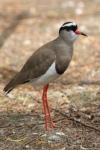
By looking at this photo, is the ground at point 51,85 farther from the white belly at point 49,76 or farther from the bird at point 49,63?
the white belly at point 49,76

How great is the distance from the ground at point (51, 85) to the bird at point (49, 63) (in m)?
0.33

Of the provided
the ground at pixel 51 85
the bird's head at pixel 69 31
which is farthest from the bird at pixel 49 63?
the ground at pixel 51 85

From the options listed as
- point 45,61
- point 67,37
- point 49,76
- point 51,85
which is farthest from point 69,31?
point 51,85

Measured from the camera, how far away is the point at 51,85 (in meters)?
8.14

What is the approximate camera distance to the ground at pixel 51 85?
20.1ft

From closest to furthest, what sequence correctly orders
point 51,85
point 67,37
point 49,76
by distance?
point 49,76
point 67,37
point 51,85

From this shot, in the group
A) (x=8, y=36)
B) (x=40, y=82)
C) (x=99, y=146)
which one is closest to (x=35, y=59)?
(x=40, y=82)

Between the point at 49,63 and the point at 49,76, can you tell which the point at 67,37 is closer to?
the point at 49,63

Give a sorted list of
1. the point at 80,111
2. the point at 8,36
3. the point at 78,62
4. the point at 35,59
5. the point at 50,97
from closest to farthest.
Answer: the point at 35,59 → the point at 80,111 → the point at 50,97 → the point at 78,62 → the point at 8,36

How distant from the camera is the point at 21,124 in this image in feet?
21.2

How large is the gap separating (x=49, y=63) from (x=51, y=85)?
2.02 meters

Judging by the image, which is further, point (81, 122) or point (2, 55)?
point (2, 55)

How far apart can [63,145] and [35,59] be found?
3.43 feet

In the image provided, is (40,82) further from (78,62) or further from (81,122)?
(78,62)
